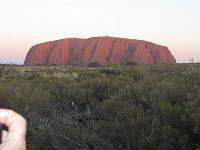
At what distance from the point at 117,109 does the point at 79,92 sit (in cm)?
333

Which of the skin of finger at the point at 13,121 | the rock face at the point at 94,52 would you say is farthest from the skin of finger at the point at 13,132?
the rock face at the point at 94,52

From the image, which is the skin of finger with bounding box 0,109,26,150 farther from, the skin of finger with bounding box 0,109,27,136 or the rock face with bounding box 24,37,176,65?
the rock face with bounding box 24,37,176,65

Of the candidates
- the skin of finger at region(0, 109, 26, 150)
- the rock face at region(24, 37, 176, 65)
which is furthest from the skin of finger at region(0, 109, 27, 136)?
the rock face at region(24, 37, 176, 65)

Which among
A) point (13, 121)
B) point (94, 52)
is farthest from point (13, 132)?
point (94, 52)

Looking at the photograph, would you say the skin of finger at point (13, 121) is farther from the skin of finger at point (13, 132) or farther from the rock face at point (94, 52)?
the rock face at point (94, 52)

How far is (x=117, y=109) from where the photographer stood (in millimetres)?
7613

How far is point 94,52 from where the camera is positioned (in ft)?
372

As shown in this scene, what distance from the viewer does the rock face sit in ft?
369

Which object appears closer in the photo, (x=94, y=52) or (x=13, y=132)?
(x=13, y=132)

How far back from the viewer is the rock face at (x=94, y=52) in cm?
11256

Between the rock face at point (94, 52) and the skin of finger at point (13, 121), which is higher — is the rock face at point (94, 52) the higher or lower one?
the lower one

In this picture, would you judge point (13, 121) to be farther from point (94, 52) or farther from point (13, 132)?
point (94, 52)

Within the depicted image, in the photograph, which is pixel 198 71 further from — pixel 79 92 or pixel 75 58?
pixel 75 58

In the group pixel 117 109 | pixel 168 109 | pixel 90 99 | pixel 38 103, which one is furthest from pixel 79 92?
pixel 168 109
